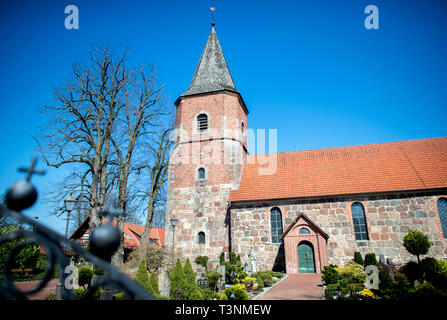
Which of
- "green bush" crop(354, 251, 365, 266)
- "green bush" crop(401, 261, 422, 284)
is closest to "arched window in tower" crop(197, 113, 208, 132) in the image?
"green bush" crop(354, 251, 365, 266)

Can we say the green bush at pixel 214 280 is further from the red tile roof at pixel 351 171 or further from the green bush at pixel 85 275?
the green bush at pixel 85 275

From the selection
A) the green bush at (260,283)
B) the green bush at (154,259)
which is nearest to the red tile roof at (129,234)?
the green bush at (154,259)

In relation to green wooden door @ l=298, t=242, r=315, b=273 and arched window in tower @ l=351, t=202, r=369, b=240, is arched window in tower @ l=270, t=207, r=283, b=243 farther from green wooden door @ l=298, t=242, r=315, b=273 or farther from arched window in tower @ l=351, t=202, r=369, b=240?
arched window in tower @ l=351, t=202, r=369, b=240

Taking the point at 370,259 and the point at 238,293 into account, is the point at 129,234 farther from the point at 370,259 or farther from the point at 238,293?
the point at 238,293

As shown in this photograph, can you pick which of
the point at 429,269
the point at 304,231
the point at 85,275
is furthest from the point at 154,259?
the point at 429,269

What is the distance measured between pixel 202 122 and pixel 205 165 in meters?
3.02

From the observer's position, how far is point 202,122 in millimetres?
18859

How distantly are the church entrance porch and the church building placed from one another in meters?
→ 0.05

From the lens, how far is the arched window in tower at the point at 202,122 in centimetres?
1867

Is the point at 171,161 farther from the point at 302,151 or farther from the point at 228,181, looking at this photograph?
the point at 302,151
